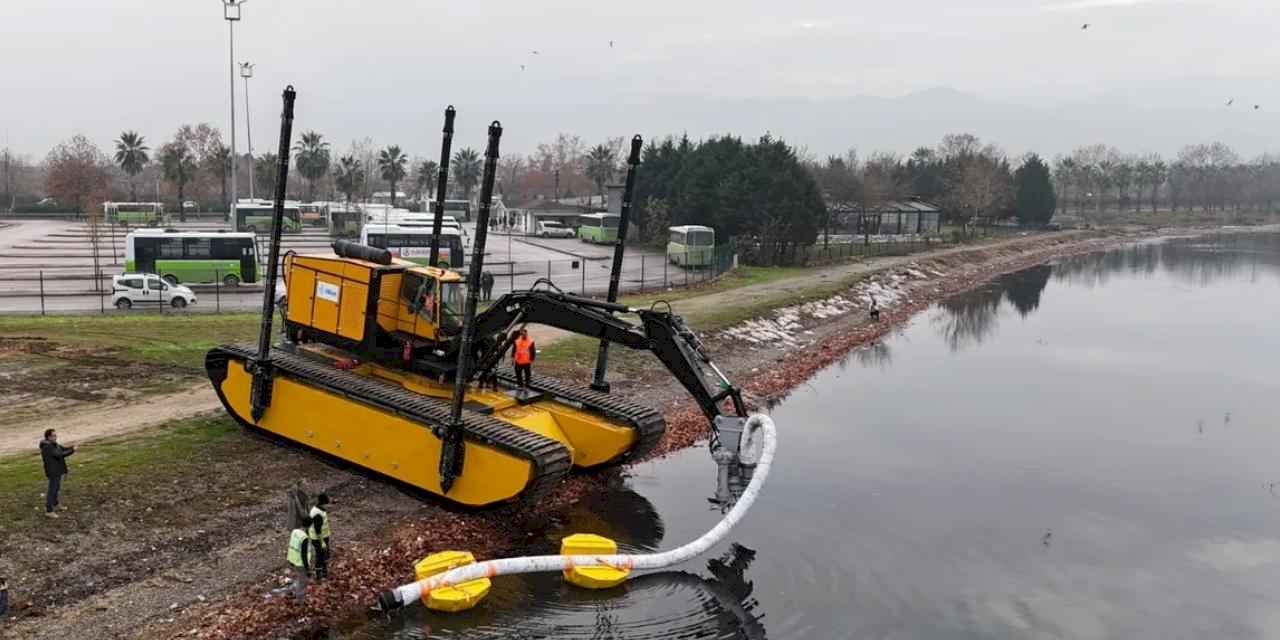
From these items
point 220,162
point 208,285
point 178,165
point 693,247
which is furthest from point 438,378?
point 220,162

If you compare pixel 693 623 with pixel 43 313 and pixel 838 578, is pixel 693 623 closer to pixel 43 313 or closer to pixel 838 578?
pixel 838 578

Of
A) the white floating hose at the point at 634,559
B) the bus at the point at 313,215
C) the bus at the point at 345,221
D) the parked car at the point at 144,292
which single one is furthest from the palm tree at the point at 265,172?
the white floating hose at the point at 634,559

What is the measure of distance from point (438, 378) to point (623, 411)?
129 inches

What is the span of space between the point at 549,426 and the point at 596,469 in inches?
56.5

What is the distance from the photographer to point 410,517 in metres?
14.5

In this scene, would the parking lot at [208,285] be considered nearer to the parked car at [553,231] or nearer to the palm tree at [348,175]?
the parked car at [553,231]

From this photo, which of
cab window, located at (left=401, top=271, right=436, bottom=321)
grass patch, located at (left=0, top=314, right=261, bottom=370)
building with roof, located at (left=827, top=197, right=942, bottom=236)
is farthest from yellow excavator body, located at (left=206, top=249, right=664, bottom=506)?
building with roof, located at (left=827, top=197, right=942, bottom=236)

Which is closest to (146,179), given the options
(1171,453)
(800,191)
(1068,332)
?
(800,191)

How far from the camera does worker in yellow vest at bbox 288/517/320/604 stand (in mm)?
11305

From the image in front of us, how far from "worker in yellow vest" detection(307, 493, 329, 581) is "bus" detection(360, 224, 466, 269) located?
118 ft

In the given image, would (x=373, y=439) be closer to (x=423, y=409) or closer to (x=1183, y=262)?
(x=423, y=409)

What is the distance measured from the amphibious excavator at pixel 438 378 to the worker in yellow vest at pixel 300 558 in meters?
3.24

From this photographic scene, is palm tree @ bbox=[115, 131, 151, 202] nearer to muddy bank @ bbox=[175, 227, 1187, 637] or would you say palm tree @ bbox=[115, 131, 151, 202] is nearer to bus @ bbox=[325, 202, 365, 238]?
bus @ bbox=[325, 202, 365, 238]

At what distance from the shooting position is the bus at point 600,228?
74125 mm
